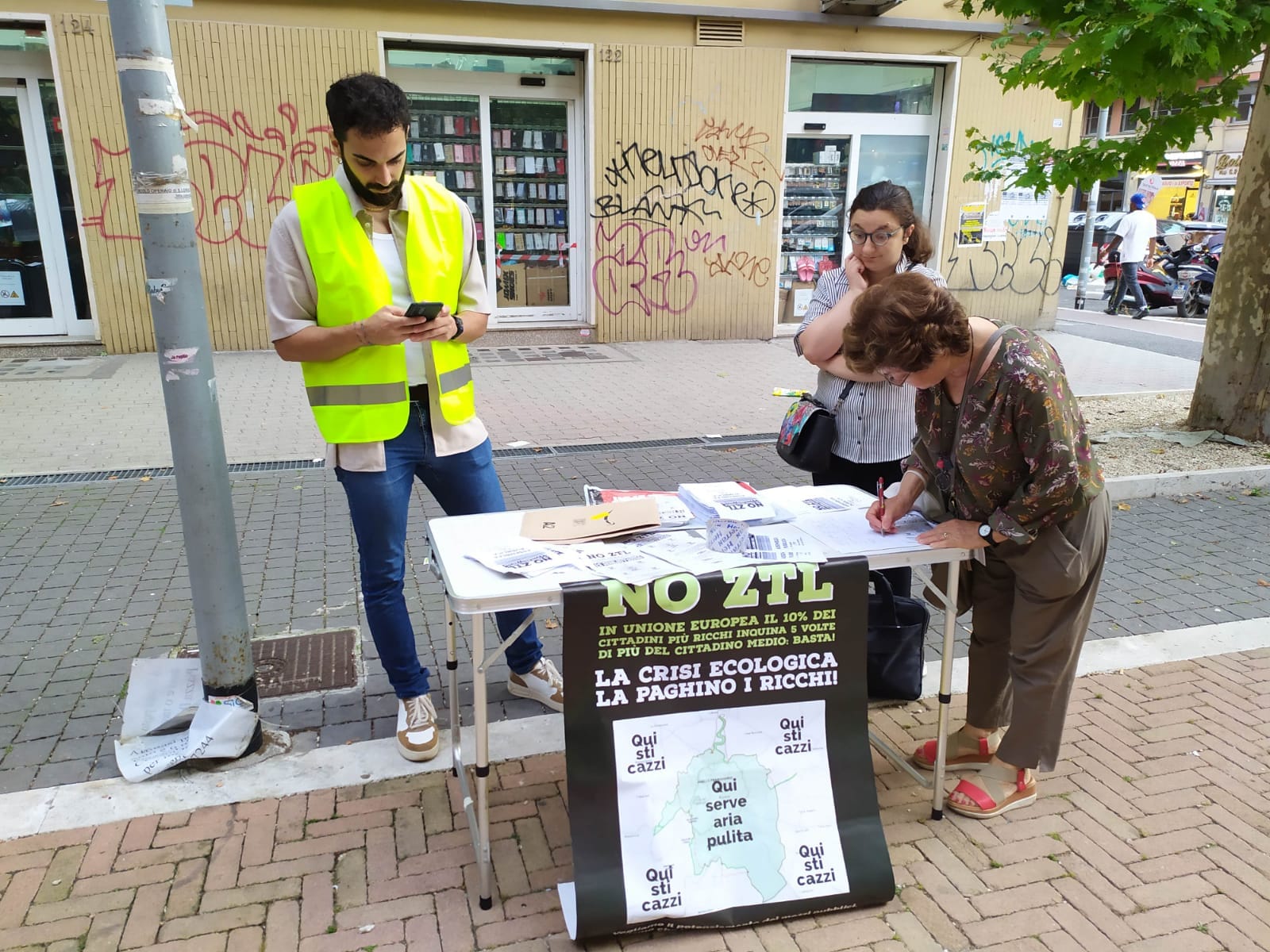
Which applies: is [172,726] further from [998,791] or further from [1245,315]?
[1245,315]

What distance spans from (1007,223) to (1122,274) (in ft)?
13.0

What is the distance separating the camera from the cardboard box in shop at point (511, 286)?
11.0 metres

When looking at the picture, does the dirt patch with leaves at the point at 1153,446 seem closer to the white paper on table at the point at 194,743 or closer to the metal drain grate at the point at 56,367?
the white paper on table at the point at 194,743

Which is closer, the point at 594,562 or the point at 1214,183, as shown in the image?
the point at 594,562

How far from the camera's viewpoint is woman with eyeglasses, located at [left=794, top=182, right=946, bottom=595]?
119 inches

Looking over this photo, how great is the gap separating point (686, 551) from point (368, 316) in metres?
1.17

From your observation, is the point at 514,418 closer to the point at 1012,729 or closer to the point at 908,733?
the point at 908,733

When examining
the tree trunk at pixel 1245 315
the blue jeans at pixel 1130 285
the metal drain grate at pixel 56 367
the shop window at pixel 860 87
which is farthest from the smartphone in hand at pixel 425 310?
the blue jeans at pixel 1130 285

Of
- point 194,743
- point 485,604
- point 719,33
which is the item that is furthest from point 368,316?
point 719,33

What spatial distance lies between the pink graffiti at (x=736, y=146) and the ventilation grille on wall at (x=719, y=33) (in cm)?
80

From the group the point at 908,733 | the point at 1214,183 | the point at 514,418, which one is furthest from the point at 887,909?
the point at 1214,183

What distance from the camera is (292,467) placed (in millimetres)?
6254

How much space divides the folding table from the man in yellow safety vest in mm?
240

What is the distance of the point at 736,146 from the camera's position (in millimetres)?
10719
